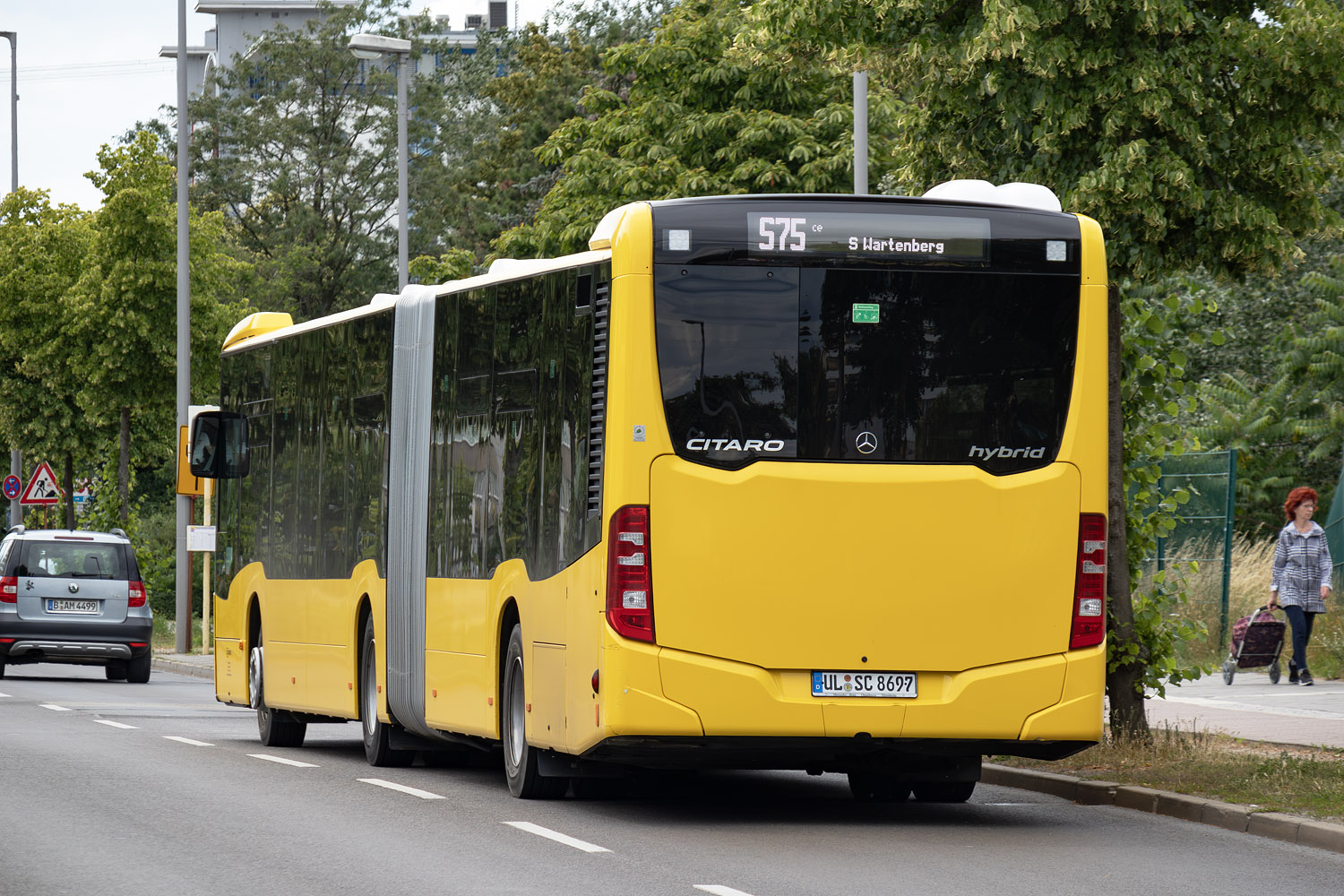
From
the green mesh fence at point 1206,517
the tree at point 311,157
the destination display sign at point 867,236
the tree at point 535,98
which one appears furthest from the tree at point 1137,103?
the tree at point 311,157

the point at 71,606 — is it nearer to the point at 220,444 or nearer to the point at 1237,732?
the point at 220,444

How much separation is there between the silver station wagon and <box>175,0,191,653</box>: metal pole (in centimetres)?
507

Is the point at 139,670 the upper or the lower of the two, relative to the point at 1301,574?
lower

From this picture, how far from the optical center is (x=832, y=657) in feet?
36.6

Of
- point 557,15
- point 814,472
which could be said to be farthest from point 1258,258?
point 557,15

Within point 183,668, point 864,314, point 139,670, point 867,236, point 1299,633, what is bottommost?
point 183,668

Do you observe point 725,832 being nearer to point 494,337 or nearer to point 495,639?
point 495,639

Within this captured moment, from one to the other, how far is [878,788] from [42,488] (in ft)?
112

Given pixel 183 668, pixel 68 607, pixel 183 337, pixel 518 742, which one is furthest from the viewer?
pixel 183 337

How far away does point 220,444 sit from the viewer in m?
19.4

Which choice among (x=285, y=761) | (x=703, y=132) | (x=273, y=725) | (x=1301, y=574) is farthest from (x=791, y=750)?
(x=703, y=132)

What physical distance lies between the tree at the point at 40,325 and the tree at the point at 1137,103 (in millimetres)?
27815

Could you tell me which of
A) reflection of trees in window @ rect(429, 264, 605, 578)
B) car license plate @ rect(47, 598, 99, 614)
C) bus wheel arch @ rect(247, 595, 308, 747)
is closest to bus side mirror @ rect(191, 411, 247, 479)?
bus wheel arch @ rect(247, 595, 308, 747)

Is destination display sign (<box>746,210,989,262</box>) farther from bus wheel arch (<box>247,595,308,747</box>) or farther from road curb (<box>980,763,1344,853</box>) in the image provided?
bus wheel arch (<box>247,595,308,747</box>)
